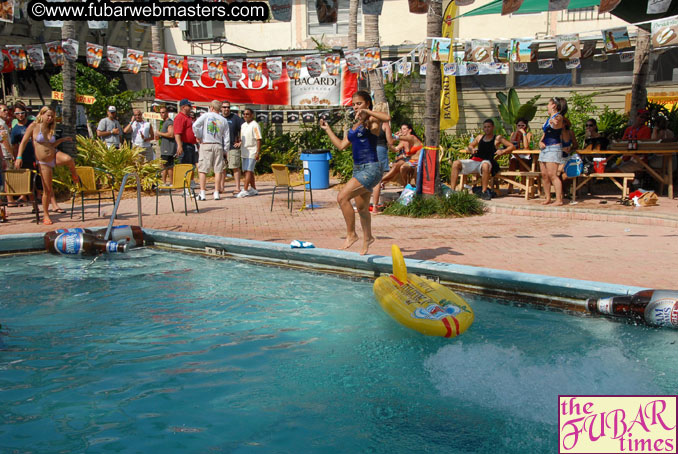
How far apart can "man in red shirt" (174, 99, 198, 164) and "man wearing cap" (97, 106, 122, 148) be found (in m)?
2.24

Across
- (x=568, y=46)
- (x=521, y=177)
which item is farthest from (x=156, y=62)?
(x=568, y=46)

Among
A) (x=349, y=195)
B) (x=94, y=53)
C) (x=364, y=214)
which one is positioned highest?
(x=94, y=53)

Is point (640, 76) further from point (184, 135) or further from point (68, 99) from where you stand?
point (68, 99)

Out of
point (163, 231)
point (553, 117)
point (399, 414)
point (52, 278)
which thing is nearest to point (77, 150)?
point (163, 231)

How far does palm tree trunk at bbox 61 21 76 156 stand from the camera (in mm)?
12953

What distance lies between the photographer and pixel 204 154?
12.1m

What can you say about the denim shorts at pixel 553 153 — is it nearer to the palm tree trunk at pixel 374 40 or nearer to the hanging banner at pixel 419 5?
the hanging banner at pixel 419 5

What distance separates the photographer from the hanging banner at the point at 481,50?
11820mm

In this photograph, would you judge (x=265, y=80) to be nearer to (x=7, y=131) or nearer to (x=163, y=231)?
(x=7, y=131)

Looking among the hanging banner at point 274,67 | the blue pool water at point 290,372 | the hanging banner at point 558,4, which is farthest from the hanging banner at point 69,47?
the hanging banner at point 558,4

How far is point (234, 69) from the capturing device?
1712 cm

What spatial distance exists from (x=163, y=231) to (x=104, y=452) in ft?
17.9

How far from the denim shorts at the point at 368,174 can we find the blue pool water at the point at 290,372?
3.84 ft

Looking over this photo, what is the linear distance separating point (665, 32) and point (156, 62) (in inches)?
452
